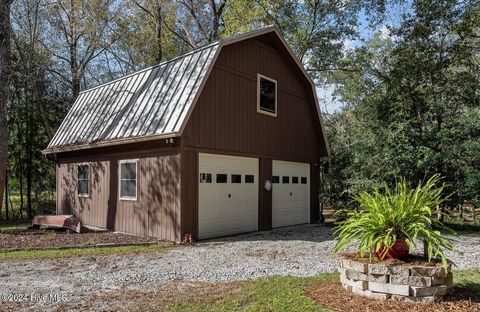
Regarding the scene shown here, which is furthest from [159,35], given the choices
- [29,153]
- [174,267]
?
[174,267]

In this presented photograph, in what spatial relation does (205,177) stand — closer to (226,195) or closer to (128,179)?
(226,195)

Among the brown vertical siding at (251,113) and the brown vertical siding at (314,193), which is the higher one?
the brown vertical siding at (251,113)

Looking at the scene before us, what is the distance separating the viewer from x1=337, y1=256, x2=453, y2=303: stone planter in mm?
3918

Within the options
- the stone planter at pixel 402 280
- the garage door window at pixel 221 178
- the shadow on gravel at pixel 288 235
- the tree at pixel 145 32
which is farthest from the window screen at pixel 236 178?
the tree at pixel 145 32

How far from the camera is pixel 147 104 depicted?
9.73 meters

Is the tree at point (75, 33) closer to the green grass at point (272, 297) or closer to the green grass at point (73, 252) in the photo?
the green grass at point (73, 252)

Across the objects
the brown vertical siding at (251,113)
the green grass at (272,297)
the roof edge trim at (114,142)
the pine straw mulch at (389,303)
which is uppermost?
the brown vertical siding at (251,113)

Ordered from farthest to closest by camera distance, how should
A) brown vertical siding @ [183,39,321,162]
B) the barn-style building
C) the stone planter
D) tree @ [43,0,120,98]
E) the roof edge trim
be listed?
tree @ [43,0,120,98], brown vertical siding @ [183,39,321,162], the barn-style building, the roof edge trim, the stone planter

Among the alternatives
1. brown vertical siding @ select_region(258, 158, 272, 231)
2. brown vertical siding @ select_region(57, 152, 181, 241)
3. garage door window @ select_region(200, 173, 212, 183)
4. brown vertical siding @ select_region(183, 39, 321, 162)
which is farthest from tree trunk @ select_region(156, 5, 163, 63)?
garage door window @ select_region(200, 173, 212, 183)

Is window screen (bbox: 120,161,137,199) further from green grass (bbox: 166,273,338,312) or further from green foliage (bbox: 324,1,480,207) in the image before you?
green foliage (bbox: 324,1,480,207)

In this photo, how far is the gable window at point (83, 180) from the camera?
11.9 meters

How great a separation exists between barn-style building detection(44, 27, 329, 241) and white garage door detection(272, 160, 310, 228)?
3cm

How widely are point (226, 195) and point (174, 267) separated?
3.86 metres

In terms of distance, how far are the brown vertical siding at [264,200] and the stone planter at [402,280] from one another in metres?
6.70
